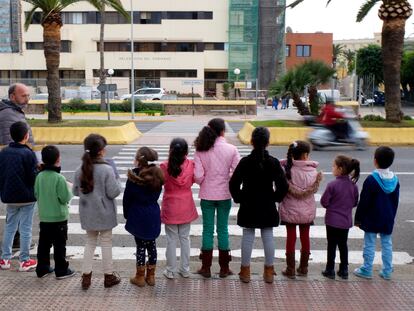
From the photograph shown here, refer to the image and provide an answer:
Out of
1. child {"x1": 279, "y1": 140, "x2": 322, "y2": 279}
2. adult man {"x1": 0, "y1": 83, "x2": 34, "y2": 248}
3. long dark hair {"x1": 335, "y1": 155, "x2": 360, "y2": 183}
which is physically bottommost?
child {"x1": 279, "y1": 140, "x2": 322, "y2": 279}

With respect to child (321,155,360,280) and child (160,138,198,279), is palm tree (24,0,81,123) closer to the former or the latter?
child (160,138,198,279)

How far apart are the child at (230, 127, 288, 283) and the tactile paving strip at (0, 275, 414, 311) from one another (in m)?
0.47

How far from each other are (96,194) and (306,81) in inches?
681

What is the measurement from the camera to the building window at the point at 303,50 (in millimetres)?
67188

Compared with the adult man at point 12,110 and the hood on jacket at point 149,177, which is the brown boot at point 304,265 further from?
the adult man at point 12,110

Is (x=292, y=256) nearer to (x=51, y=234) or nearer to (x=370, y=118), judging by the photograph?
(x=51, y=234)

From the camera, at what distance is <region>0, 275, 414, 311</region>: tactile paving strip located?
488 centimetres

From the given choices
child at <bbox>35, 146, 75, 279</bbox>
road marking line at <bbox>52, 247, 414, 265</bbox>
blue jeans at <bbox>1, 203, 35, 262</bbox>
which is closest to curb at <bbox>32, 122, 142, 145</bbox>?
road marking line at <bbox>52, 247, 414, 265</bbox>

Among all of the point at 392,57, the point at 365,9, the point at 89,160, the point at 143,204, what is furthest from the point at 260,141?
the point at 365,9

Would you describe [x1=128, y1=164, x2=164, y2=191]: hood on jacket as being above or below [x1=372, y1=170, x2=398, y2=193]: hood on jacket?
above

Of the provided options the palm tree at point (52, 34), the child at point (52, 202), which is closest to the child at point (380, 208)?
the child at point (52, 202)

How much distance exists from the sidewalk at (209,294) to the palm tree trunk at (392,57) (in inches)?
590

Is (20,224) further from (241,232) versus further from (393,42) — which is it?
(393,42)

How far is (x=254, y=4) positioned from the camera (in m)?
59.2
